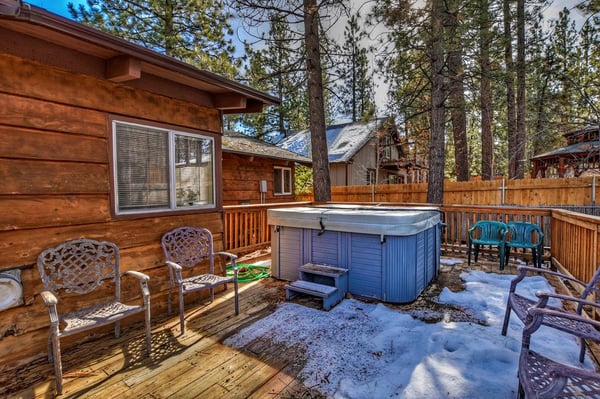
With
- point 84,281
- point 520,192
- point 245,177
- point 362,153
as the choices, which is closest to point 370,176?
point 362,153

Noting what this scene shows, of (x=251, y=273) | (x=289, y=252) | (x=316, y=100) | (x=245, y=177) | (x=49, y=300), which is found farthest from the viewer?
(x=245, y=177)

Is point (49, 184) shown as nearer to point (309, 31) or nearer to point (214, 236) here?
point (214, 236)

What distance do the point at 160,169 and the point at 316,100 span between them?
496 cm

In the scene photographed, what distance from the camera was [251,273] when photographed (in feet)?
15.5

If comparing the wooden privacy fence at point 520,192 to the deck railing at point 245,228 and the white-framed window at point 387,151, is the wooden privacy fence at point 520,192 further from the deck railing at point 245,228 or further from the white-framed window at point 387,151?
the white-framed window at point 387,151

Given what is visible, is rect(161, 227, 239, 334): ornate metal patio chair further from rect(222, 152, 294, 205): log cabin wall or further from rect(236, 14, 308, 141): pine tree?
rect(222, 152, 294, 205): log cabin wall

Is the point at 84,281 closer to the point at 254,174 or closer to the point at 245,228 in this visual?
the point at 245,228

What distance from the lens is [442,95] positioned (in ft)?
22.1

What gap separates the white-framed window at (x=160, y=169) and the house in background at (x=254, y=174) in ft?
11.9

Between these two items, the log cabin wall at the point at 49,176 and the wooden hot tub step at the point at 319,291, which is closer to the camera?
the log cabin wall at the point at 49,176

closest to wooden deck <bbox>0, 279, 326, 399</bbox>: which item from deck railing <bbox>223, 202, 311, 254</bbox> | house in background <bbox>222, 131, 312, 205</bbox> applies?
deck railing <bbox>223, 202, 311, 254</bbox>

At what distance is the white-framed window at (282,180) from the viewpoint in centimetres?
988

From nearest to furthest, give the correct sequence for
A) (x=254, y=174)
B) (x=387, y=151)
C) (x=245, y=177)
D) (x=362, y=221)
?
1. (x=362, y=221)
2. (x=245, y=177)
3. (x=254, y=174)
4. (x=387, y=151)

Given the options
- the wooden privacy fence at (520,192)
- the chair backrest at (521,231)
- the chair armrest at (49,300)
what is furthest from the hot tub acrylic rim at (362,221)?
the wooden privacy fence at (520,192)
